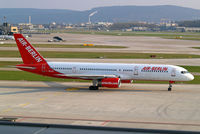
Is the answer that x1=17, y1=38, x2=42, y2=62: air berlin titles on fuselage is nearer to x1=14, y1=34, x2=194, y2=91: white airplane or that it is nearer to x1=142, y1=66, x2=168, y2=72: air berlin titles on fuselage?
x1=14, y1=34, x2=194, y2=91: white airplane

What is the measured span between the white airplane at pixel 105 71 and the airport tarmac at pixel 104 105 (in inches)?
68.0

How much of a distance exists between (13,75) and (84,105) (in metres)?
25.6

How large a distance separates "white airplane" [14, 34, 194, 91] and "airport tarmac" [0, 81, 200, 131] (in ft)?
5.66

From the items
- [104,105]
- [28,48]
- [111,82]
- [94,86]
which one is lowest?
[104,105]

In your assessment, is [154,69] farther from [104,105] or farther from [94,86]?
[104,105]

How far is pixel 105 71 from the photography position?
47594mm

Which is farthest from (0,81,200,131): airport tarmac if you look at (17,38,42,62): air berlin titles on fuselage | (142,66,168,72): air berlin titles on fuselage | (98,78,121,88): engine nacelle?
(17,38,42,62): air berlin titles on fuselage

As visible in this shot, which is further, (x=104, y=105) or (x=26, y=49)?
(x=26, y=49)

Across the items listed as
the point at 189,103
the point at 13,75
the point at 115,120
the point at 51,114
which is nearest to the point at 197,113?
the point at 189,103

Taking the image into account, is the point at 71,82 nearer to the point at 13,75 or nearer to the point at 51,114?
the point at 13,75

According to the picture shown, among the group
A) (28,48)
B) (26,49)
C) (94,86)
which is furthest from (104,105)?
(26,49)

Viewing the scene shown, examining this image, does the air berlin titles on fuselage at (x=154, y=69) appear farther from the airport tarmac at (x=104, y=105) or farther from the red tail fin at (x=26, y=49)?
the red tail fin at (x=26, y=49)

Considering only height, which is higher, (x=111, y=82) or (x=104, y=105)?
(x=111, y=82)

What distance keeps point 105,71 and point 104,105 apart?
1123cm
